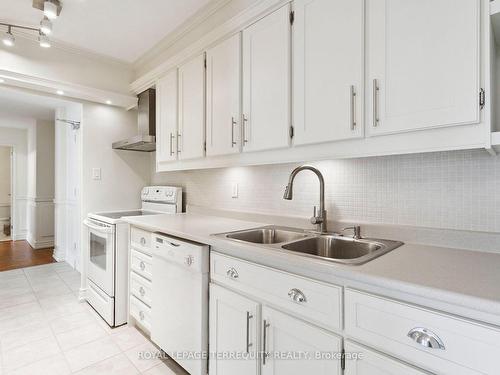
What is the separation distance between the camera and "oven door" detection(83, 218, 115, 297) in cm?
230

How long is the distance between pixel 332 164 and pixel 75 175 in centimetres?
368

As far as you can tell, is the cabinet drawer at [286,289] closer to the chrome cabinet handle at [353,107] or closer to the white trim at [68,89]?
the chrome cabinet handle at [353,107]

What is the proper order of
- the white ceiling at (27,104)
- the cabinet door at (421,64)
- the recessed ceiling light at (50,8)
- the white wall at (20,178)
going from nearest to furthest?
the cabinet door at (421,64) → the recessed ceiling light at (50,8) → the white ceiling at (27,104) → the white wall at (20,178)

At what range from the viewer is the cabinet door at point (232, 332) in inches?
48.6

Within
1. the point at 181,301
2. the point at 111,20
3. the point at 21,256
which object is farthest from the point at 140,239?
the point at 21,256

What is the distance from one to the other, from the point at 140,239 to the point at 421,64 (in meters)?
2.04

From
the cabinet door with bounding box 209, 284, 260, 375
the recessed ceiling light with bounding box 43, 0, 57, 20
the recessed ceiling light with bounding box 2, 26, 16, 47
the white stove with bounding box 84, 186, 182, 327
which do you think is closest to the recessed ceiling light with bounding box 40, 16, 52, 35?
the recessed ceiling light with bounding box 43, 0, 57, 20

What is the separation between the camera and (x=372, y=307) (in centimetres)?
86

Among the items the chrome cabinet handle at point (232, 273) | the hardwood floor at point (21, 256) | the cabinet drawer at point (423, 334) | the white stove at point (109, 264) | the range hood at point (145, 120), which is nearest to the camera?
the cabinet drawer at point (423, 334)

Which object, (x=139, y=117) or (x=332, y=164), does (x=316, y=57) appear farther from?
(x=139, y=117)

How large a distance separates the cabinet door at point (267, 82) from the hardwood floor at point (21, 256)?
4093 mm

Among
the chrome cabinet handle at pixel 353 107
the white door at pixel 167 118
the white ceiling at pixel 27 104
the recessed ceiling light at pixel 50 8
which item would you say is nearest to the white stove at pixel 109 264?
→ the white door at pixel 167 118

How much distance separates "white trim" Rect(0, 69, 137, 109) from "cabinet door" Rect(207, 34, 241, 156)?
57.5 inches

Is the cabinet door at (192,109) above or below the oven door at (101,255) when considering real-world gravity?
above
